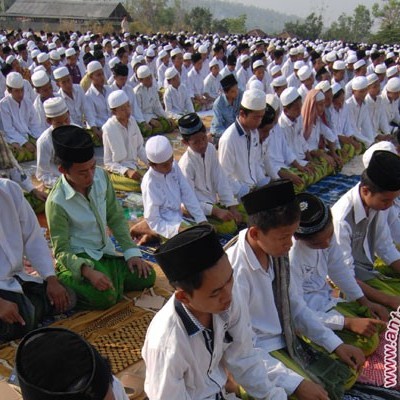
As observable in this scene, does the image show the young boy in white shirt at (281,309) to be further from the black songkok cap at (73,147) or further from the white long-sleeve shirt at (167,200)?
the white long-sleeve shirt at (167,200)

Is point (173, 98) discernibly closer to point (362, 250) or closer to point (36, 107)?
point (36, 107)

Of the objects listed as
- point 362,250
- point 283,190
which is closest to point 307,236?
point 283,190

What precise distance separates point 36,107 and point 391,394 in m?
5.58

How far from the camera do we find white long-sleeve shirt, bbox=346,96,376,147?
6.86 m

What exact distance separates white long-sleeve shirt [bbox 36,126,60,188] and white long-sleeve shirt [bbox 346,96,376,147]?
4.31 m

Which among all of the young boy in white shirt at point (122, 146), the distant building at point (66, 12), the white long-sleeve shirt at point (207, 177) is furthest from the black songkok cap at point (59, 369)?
the distant building at point (66, 12)

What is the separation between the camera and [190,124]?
12.9 ft

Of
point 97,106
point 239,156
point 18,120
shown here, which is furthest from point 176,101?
point 239,156

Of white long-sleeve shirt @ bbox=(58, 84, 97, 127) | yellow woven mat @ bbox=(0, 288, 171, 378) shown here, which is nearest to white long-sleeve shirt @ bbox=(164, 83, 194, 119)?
white long-sleeve shirt @ bbox=(58, 84, 97, 127)

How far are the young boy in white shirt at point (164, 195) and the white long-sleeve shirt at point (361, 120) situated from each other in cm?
384

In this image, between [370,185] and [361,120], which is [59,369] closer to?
[370,185]

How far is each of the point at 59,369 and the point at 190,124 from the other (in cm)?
295

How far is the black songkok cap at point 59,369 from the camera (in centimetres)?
116

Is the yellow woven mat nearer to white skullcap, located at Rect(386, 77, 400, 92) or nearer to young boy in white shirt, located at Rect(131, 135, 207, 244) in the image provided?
young boy in white shirt, located at Rect(131, 135, 207, 244)
